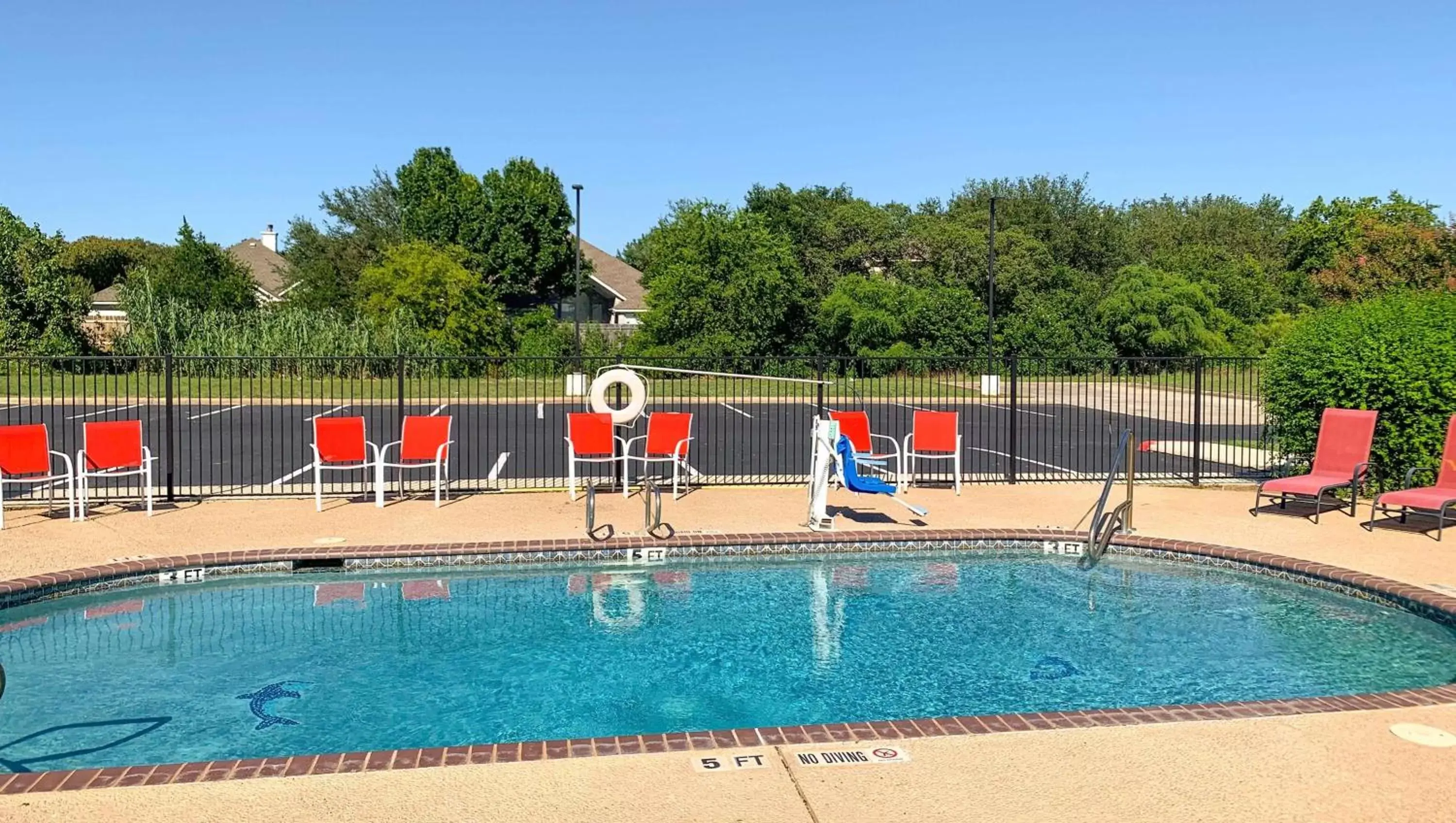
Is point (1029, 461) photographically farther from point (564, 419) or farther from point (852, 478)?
point (564, 419)

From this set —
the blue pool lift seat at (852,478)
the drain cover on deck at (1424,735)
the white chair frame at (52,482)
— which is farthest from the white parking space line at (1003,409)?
the drain cover on deck at (1424,735)

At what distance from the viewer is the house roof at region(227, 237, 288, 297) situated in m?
56.5

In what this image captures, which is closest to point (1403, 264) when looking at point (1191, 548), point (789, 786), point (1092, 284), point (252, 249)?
point (1092, 284)

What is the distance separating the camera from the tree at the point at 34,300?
34.3 metres

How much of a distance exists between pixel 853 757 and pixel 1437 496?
8257 mm

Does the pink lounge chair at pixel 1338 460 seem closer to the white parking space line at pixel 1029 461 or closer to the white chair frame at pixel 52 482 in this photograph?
the white parking space line at pixel 1029 461

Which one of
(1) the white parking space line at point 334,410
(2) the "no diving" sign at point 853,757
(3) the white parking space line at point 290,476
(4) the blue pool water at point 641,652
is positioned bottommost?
(4) the blue pool water at point 641,652

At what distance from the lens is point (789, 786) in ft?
16.0

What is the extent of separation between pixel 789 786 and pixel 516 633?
408 cm

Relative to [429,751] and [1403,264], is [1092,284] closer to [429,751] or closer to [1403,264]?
[1403,264]

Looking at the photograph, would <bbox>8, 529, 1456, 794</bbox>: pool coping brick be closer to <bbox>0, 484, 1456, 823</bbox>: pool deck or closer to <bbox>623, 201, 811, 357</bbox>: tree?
<bbox>0, 484, 1456, 823</bbox>: pool deck

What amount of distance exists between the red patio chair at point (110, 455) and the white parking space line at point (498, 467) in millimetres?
4218

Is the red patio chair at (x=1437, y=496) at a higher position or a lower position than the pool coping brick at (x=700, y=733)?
higher

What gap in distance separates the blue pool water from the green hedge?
12.6ft
